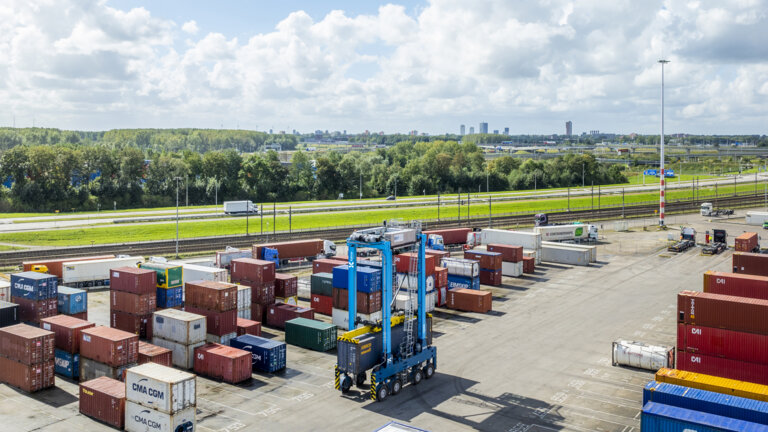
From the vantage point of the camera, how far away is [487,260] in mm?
72938

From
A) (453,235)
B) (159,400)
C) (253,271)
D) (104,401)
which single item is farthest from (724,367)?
(453,235)

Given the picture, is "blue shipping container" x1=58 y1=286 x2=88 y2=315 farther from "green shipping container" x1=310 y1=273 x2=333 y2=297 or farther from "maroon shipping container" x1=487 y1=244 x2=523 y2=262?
"maroon shipping container" x1=487 y1=244 x2=523 y2=262

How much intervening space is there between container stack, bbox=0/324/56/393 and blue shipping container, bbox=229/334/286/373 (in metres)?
11.9

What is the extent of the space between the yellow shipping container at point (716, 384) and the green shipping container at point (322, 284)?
31.3 meters

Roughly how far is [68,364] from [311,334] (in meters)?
16.9

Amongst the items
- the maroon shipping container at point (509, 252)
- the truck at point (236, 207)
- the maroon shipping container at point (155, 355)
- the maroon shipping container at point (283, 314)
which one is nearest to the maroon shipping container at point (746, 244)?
the maroon shipping container at point (509, 252)

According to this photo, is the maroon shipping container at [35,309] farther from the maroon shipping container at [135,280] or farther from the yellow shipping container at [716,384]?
the yellow shipping container at [716,384]

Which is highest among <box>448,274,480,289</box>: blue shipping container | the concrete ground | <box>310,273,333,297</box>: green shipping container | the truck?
the truck

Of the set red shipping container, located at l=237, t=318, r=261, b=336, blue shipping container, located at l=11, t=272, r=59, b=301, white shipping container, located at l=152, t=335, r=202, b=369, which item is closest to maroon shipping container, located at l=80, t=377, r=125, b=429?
white shipping container, located at l=152, t=335, r=202, b=369

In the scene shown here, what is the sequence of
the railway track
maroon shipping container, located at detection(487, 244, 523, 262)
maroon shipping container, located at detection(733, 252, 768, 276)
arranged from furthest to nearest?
the railway track
maroon shipping container, located at detection(487, 244, 523, 262)
maroon shipping container, located at detection(733, 252, 768, 276)

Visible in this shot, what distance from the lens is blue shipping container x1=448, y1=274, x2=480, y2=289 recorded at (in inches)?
2618

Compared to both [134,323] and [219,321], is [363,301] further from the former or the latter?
[134,323]

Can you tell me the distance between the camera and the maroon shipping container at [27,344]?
39562 millimetres

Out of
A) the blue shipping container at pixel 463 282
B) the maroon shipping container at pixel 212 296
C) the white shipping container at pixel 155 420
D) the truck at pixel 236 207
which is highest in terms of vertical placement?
the truck at pixel 236 207
